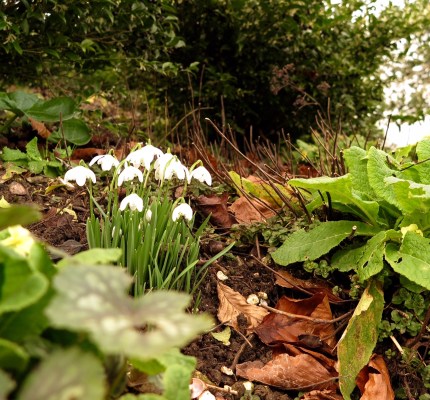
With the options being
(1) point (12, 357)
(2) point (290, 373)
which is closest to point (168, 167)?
(2) point (290, 373)

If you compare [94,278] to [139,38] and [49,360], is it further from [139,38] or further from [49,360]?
[139,38]

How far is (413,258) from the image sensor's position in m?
1.89

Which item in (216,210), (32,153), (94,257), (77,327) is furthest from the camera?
(32,153)

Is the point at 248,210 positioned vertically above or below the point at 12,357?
below

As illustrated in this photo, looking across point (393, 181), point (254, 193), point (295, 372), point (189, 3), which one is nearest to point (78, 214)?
point (254, 193)

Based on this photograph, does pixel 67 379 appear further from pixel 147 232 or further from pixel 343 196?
pixel 343 196

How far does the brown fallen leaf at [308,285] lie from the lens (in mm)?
2053

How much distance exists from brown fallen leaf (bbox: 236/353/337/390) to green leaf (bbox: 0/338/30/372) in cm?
117

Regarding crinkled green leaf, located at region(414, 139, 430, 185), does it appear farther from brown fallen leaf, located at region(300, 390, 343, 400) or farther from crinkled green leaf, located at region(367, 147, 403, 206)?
brown fallen leaf, located at region(300, 390, 343, 400)

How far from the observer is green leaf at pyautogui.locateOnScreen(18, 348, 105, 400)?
60 cm

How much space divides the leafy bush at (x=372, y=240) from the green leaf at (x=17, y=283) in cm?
128

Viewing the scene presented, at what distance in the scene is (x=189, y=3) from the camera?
4.69m

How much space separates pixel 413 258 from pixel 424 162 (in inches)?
18.4

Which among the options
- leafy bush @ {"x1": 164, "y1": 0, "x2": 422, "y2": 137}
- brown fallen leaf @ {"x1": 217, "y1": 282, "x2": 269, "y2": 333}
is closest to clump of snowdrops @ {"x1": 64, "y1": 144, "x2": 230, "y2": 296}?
brown fallen leaf @ {"x1": 217, "y1": 282, "x2": 269, "y2": 333}
